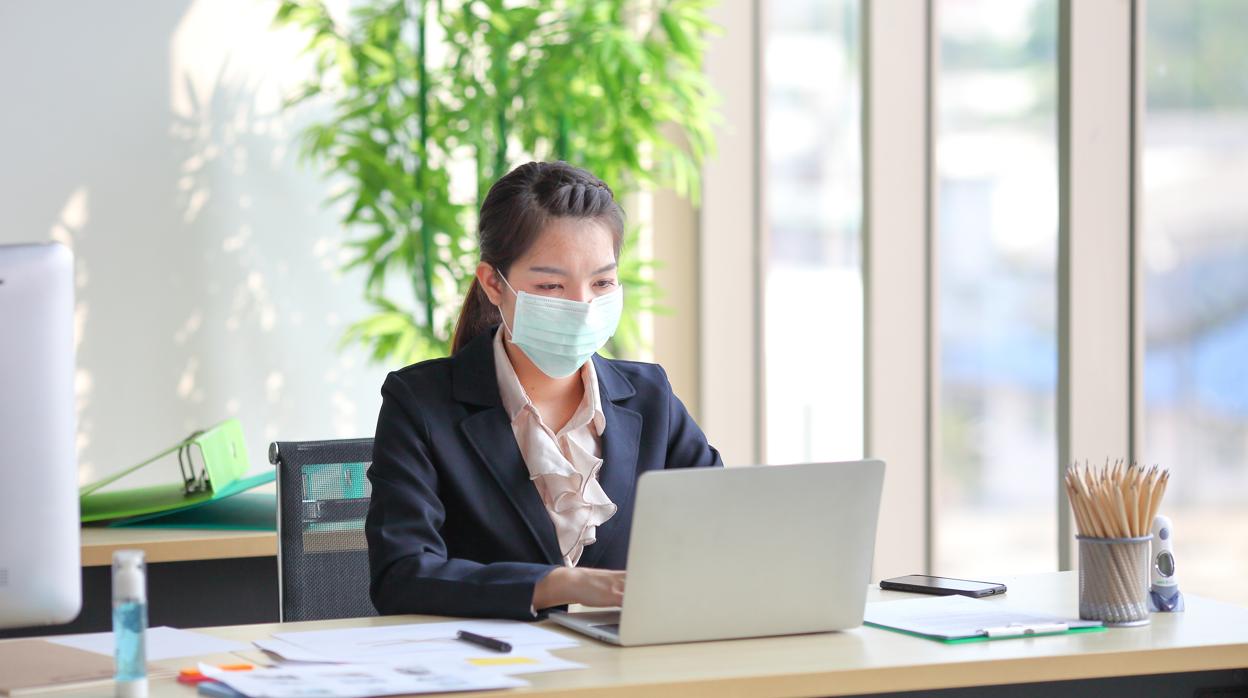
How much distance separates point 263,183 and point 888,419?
7.22 ft

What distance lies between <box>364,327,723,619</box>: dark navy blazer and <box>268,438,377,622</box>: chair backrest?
0.27 meters

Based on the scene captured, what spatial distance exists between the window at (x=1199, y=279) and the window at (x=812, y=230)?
1.06 m

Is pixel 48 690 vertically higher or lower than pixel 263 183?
lower

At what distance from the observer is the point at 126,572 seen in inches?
57.7

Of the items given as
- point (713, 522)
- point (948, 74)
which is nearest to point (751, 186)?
point (948, 74)

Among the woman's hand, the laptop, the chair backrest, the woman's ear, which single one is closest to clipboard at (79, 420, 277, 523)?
the chair backrest

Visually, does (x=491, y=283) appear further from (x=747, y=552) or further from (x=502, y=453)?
(x=747, y=552)

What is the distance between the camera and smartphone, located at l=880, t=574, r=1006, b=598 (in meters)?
2.04

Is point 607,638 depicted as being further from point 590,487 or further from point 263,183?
point 263,183

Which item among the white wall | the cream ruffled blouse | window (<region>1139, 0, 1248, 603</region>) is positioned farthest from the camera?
the white wall

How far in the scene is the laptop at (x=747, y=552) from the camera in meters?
1.65

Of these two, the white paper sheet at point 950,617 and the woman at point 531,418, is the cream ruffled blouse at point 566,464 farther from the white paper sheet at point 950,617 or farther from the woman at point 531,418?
the white paper sheet at point 950,617

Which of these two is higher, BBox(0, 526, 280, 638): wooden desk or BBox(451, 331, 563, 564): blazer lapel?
BBox(451, 331, 563, 564): blazer lapel

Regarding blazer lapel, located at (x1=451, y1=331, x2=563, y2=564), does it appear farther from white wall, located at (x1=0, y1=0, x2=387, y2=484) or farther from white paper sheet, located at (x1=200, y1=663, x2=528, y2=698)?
white wall, located at (x1=0, y1=0, x2=387, y2=484)
